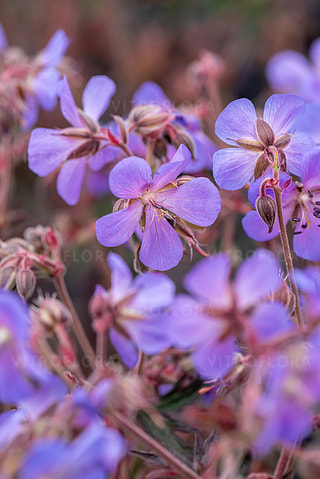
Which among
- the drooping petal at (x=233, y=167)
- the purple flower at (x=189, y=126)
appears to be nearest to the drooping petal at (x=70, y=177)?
the purple flower at (x=189, y=126)

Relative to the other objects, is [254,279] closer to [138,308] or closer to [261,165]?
[138,308]

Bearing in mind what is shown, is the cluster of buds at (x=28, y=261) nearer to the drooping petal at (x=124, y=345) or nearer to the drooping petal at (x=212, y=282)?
the drooping petal at (x=124, y=345)

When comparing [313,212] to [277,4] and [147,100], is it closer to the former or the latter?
[147,100]

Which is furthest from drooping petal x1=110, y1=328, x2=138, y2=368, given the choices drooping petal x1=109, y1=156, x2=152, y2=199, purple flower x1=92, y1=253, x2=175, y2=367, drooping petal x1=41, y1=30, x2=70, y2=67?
drooping petal x1=41, y1=30, x2=70, y2=67

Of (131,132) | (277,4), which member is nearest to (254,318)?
(131,132)

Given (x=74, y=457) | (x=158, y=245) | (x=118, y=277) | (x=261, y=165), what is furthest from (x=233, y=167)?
(x=74, y=457)

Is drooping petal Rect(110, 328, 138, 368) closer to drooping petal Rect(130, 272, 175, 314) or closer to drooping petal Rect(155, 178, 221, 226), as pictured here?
drooping petal Rect(130, 272, 175, 314)
